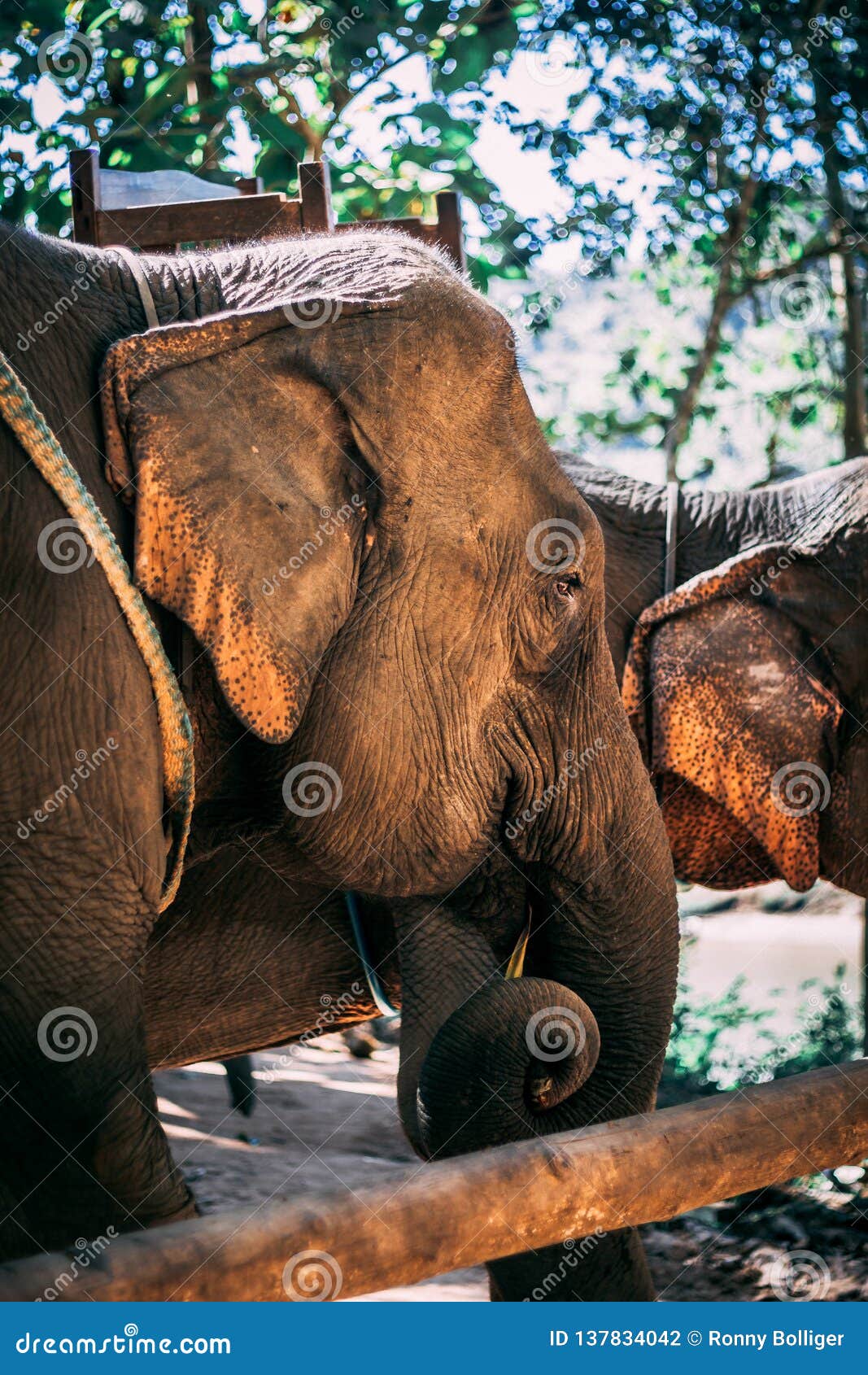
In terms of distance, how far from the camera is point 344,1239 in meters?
1.75

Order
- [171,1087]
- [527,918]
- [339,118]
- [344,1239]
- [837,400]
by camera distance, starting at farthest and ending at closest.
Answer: [837,400]
[171,1087]
[339,118]
[527,918]
[344,1239]

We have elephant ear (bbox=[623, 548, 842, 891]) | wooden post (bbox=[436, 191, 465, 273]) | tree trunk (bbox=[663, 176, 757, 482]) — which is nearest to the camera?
elephant ear (bbox=[623, 548, 842, 891])

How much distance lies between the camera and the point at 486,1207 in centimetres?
188

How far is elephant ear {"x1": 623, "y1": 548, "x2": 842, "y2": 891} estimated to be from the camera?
3.48 m

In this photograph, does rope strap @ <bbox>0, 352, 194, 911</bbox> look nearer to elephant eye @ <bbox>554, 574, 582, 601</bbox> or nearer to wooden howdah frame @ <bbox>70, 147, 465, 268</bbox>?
elephant eye @ <bbox>554, 574, 582, 601</bbox>

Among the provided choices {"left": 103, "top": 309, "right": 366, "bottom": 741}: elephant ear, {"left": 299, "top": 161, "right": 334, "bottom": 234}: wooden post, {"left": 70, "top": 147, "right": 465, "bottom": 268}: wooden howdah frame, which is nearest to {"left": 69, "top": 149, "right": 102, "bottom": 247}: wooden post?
{"left": 70, "top": 147, "right": 465, "bottom": 268}: wooden howdah frame

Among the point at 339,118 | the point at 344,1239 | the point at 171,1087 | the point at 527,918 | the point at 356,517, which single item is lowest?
the point at 171,1087

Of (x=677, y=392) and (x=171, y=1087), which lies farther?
(x=677, y=392)

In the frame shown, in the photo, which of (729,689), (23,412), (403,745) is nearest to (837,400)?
(729,689)

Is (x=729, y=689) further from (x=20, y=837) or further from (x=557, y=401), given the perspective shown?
(x=557, y=401)

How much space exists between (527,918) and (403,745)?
65cm

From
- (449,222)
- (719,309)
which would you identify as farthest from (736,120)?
(449,222)

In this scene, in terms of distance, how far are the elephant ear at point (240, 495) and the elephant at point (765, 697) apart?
4.70 feet

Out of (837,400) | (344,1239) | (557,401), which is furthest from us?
(557,401)
